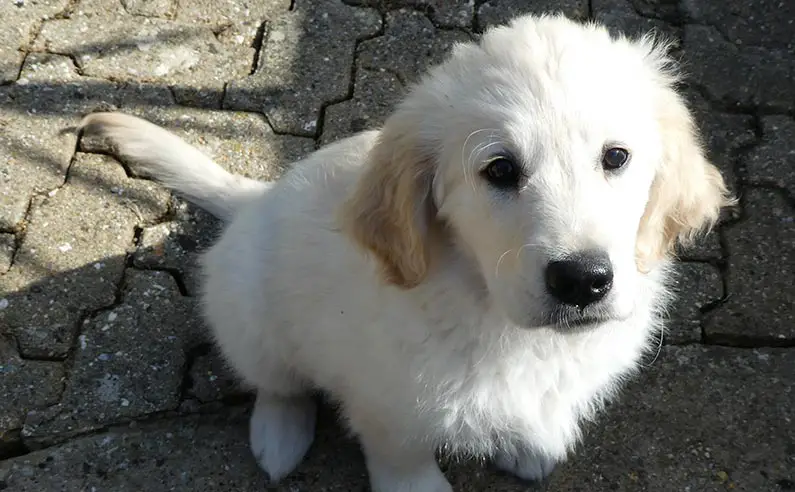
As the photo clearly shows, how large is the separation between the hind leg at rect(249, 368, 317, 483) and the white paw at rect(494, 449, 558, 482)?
67 cm

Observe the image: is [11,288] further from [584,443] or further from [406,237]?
[584,443]

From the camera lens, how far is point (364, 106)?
374cm

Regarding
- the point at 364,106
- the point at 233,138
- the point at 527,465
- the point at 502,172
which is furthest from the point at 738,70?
the point at 502,172

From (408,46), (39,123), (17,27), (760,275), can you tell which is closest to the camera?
(760,275)

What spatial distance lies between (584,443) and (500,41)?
59.3 inches

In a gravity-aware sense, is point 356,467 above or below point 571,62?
below

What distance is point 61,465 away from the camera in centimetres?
277

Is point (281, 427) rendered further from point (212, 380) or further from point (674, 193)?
point (674, 193)

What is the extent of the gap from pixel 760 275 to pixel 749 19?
5.03 feet

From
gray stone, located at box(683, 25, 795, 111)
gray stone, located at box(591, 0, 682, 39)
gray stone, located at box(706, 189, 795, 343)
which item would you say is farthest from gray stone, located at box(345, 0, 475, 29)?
gray stone, located at box(706, 189, 795, 343)

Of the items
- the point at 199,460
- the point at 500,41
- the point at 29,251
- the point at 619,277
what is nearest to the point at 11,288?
the point at 29,251

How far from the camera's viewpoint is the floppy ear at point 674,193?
6.98ft

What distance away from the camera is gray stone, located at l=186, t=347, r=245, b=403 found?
2.99 metres

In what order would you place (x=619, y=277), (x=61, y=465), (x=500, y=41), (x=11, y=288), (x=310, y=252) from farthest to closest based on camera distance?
(x=11, y=288) → (x=61, y=465) → (x=310, y=252) → (x=500, y=41) → (x=619, y=277)
